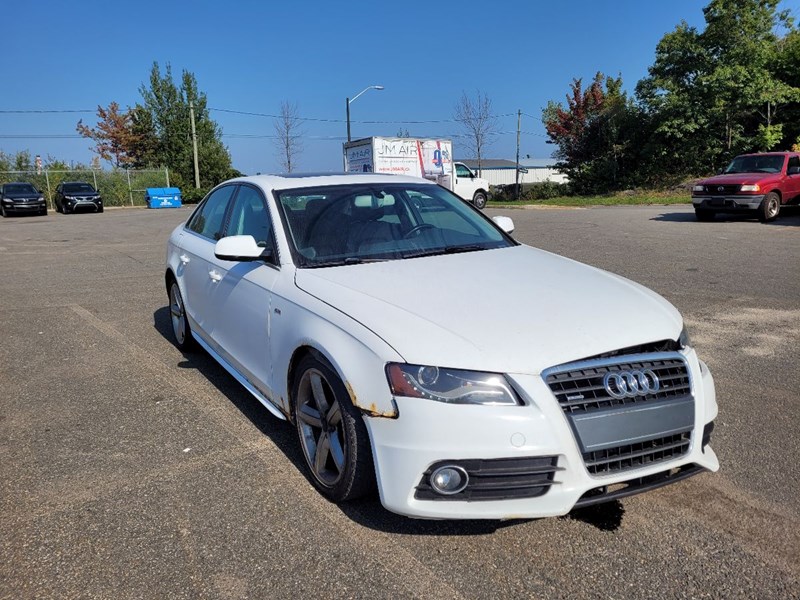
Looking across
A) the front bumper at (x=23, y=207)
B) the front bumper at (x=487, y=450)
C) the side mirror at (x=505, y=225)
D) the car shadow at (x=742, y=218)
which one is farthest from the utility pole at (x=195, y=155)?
the front bumper at (x=487, y=450)

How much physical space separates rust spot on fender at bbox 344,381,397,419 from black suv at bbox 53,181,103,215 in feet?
109

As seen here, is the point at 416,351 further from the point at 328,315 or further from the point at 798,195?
the point at 798,195

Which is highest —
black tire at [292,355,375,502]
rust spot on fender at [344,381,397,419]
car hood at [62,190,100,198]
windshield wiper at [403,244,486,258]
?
car hood at [62,190,100,198]

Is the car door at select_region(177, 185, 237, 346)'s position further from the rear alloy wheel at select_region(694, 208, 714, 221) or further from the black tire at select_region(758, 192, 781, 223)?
the rear alloy wheel at select_region(694, 208, 714, 221)

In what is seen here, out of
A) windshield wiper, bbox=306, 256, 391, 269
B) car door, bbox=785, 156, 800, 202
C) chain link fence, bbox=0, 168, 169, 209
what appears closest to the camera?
windshield wiper, bbox=306, 256, 391, 269

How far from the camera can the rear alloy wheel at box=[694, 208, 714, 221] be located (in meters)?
17.2

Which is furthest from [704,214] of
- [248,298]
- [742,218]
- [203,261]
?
[248,298]

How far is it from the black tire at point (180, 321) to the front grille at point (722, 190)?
590 inches

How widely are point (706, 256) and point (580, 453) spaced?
9604 millimetres

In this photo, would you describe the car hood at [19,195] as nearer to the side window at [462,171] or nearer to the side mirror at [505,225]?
the side window at [462,171]

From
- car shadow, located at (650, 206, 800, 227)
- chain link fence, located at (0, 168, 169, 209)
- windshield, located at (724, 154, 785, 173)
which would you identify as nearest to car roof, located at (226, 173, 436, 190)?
car shadow, located at (650, 206, 800, 227)

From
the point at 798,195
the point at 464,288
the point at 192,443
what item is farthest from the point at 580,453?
the point at 798,195

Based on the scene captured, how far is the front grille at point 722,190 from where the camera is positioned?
16.2 m

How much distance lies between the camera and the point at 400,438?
8.37ft
